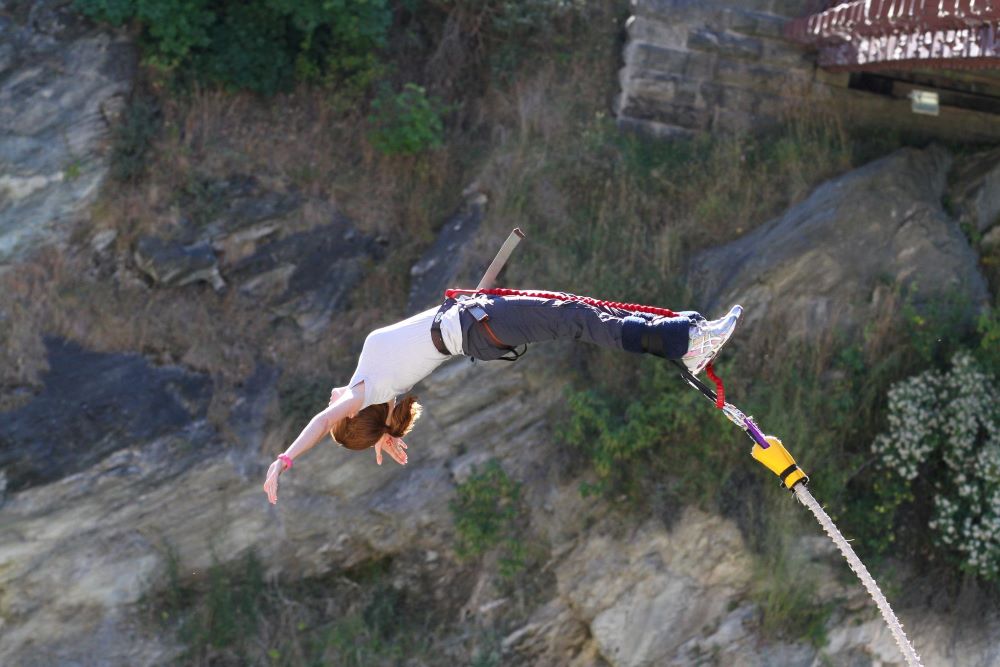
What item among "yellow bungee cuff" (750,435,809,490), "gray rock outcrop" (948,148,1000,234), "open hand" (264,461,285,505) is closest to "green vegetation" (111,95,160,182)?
"open hand" (264,461,285,505)

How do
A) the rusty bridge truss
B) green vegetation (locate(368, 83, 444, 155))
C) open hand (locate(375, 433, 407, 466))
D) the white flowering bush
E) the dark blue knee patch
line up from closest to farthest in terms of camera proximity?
the dark blue knee patch
open hand (locate(375, 433, 407, 466))
the rusty bridge truss
the white flowering bush
green vegetation (locate(368, 83, 444, 155))

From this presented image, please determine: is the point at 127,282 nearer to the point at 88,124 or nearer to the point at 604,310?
the point at 88,124

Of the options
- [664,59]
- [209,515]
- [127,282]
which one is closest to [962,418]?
[664,59]

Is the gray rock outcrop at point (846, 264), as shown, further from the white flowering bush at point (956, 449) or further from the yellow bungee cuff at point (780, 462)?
the yellow bungee cuff at point (780, 462)

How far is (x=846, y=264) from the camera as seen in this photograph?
42.9 ft

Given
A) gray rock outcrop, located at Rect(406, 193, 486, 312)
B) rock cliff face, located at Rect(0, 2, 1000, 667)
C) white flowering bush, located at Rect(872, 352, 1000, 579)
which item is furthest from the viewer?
gray rock outcrop, located at Rect(406, 193, 486, 312)

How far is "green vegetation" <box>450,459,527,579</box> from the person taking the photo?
519 inches

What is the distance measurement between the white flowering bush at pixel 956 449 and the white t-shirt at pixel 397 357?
5.59 m

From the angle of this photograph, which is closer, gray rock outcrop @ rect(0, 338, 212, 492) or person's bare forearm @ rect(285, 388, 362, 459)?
person's bare forearm @ rect(285, 388, 362, 459)

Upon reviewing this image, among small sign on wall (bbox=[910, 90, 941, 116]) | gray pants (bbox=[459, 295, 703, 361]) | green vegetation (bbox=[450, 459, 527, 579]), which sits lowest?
green vegetation (bbox=[450, 459, 527, 579])

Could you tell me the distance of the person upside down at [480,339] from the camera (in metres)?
7.73

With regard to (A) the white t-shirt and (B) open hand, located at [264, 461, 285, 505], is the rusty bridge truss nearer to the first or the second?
(A) the white t-shirt

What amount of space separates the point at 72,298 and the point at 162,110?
98.6 inches

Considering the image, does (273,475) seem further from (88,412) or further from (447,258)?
(447,258)
